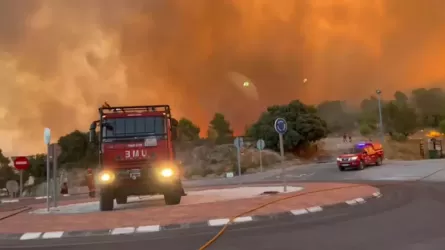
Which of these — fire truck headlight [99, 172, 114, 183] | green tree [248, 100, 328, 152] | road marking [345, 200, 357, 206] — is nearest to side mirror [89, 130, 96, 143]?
fire truck headlight [99, 172, 114, 183]

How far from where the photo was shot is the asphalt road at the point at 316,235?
8.57 meters

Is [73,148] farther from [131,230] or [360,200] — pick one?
[131,230]

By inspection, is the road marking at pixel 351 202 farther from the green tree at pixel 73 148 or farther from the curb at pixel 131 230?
the green tree at pixel 73 148

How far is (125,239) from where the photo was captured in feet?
35.4

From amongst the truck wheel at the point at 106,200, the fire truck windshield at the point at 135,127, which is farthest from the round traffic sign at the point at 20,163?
the fire truck windshield at the point at 135,127

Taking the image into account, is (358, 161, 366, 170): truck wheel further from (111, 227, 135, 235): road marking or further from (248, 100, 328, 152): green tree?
(111, 227, 135, 235): road marking

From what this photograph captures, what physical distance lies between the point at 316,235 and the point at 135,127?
787 cm

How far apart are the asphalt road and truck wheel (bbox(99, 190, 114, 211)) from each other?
4.73 m

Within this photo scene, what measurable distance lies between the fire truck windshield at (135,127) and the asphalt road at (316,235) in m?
4.82

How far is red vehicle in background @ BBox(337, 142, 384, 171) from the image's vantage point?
3694 centimetres

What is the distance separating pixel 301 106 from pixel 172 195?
166ft

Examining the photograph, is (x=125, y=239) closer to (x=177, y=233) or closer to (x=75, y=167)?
(x=177, y=233)

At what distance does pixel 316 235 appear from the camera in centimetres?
966

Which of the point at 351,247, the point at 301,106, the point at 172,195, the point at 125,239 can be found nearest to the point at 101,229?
the point at 125,239
